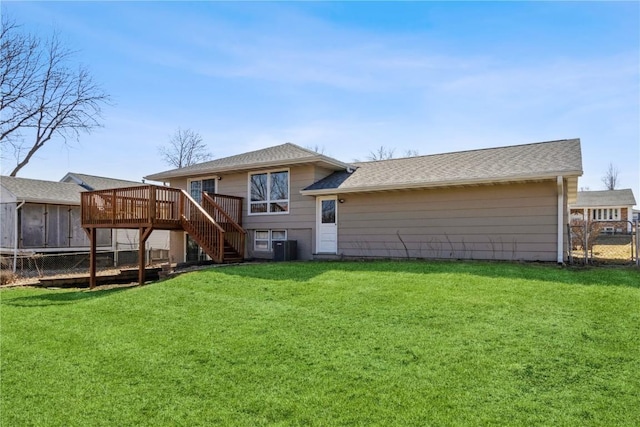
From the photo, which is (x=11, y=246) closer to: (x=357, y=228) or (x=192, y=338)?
(x=357, y=228)

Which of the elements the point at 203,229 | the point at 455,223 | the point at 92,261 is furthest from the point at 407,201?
the point at 92,261

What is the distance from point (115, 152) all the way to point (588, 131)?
2256 cm

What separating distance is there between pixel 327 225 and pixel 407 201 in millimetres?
2864

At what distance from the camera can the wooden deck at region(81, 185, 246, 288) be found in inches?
487

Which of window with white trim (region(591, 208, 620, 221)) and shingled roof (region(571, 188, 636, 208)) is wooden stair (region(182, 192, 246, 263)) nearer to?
shingled roof (region(571, 188, 636, 208))

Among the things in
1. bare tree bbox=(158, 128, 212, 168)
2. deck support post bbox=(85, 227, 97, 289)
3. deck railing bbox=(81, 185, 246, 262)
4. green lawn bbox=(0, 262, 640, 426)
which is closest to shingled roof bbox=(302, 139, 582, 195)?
green lawn bbox=(0, 262, 640, 426)

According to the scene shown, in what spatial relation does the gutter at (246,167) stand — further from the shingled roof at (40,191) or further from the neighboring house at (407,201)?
the shingled roof at (40,191)

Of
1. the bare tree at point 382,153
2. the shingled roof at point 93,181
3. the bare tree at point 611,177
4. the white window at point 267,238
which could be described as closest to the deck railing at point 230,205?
the white window at point 267,238

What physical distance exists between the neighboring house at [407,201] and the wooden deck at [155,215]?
0.57 meters

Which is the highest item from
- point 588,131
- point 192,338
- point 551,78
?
point 551,78

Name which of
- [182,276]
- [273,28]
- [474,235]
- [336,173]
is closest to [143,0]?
[273,28]

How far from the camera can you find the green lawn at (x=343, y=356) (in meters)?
3.63

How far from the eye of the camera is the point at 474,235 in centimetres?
1121

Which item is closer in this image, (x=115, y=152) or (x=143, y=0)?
(x=143, y=0)
